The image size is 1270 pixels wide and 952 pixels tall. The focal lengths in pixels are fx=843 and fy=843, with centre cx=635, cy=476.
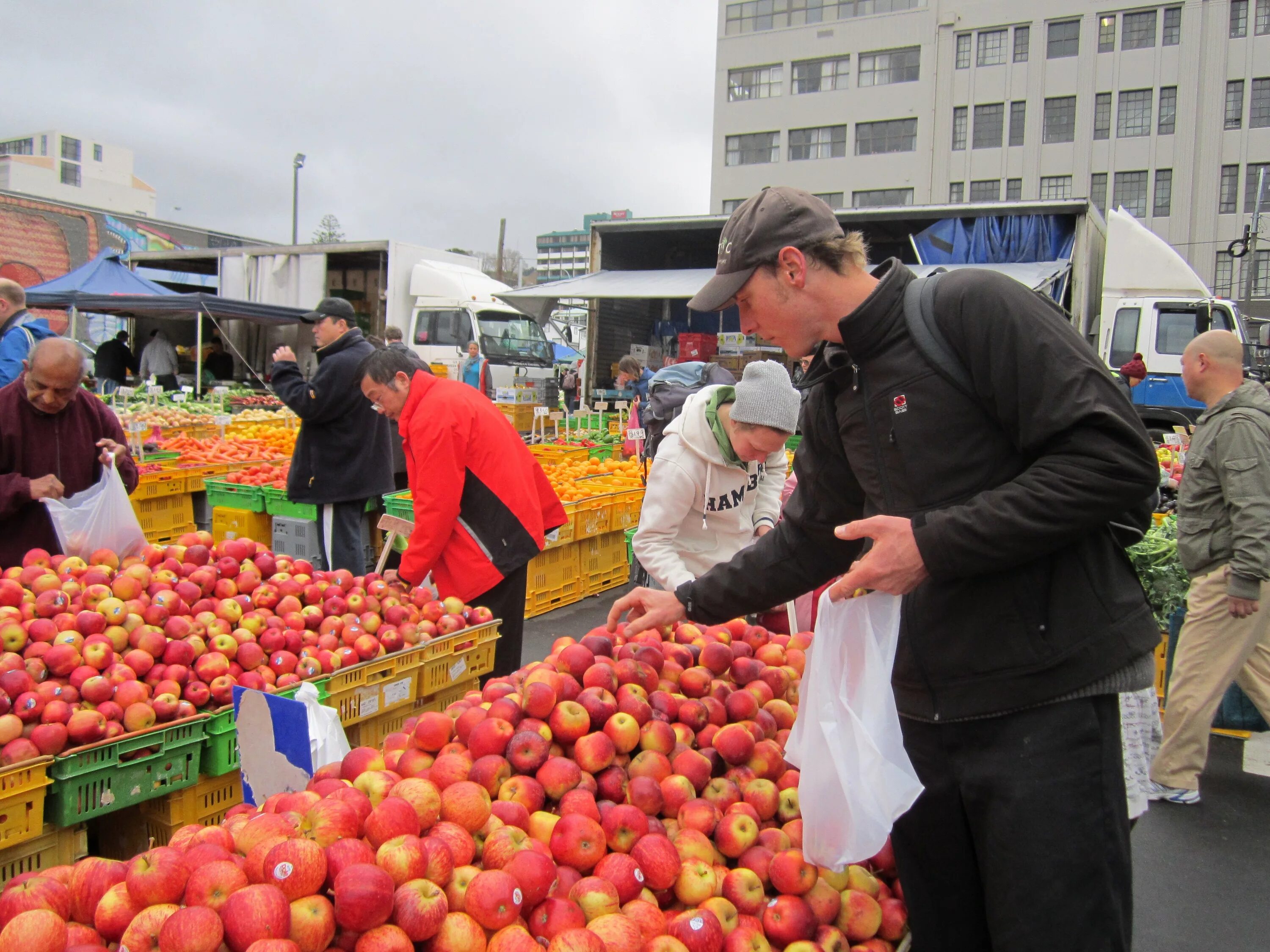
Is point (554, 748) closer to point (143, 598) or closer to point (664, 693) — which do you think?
point (664, 693)

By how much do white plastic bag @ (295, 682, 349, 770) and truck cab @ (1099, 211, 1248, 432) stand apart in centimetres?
1390

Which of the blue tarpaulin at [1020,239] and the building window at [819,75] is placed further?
the building window at [819,75]

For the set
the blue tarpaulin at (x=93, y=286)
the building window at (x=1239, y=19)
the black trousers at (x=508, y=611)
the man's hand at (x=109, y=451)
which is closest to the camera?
the man's hand at (x=109, y=451)

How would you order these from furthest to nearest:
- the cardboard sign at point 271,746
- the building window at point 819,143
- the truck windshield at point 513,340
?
the building window at point 819,143
the truck windshield at point 513,340
the cardboard sign at point 271,746

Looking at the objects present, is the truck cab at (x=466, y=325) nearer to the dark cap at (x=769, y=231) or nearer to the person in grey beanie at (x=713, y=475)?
the person in grey beanie at (x=713, y=475)

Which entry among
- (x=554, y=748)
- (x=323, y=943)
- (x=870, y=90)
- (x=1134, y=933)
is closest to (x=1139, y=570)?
(x=1134, y=933)

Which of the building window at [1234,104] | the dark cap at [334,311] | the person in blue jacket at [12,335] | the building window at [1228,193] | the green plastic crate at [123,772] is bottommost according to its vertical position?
the green plastic crate at [123,772]

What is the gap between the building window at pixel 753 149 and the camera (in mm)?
46000

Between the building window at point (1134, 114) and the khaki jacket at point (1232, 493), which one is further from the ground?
the building window at point (1134, 114)

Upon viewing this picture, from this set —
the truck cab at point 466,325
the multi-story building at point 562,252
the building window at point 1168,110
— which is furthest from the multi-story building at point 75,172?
the building window at point 1168,110

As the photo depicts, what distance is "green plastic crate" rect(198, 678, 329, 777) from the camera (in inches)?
123

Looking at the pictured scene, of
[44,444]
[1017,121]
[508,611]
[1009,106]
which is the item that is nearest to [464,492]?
[508,611]

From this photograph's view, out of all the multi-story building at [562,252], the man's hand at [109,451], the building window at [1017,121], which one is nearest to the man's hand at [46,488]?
the man's hand at [109,451]

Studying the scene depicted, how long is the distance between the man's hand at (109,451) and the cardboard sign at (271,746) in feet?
8.77
